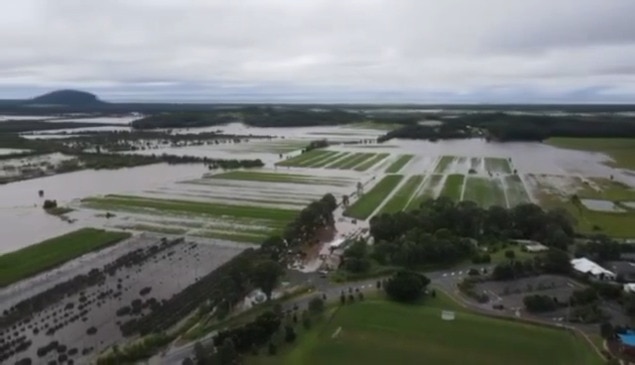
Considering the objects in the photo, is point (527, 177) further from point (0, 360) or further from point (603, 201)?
point (0, 360)

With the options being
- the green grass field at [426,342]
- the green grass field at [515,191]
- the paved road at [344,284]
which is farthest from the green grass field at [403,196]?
the green grass field at [426,342]

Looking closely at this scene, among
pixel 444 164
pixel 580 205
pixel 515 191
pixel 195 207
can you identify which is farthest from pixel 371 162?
pixel 195 207

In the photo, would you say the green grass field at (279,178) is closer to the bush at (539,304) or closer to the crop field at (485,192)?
the crop field at (485,192)

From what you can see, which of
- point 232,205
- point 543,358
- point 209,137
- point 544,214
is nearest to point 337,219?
point 232,205

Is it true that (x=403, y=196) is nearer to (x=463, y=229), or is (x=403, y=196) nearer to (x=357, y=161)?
(x=463, y=229)

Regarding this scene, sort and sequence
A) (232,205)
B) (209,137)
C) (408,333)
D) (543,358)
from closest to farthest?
(543,358) → (408,333) → (232,205) → (209,137)

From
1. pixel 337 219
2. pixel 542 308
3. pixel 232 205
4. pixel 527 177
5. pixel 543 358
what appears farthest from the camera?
pixel 527 177
